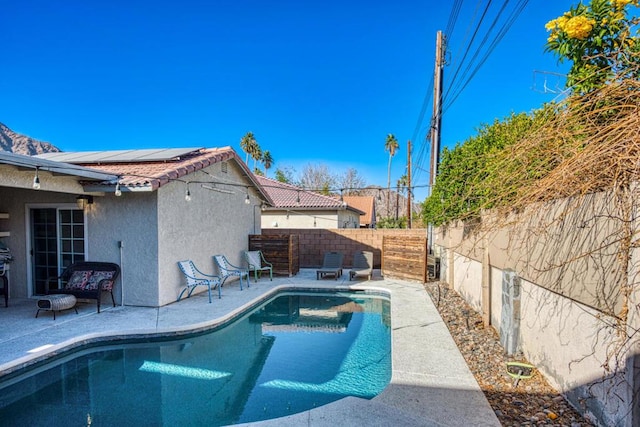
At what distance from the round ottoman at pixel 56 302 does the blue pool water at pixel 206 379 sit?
1.92 meters

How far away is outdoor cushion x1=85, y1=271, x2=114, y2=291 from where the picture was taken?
329 inches

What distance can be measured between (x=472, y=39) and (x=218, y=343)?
10110mm

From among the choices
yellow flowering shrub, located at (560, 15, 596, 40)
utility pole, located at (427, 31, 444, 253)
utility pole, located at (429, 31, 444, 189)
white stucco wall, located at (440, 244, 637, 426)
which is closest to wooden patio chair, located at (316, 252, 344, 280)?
utility pole, located at (427, 31, 444, 253)

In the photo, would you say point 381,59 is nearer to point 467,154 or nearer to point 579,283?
point 467,154

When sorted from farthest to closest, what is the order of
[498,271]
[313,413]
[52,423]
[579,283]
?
[498,271] → [52,423] → [313,413] → [579,283]

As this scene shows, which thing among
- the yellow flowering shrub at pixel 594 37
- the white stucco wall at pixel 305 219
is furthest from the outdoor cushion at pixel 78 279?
the white stucco wall at pixel 305 219

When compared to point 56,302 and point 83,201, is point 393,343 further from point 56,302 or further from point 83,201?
point 83,201

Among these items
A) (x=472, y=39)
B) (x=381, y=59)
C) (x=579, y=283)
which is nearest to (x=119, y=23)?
(x=381, y=59)

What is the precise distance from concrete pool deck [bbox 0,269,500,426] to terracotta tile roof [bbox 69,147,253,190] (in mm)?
3155

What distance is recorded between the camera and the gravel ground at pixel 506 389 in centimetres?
360

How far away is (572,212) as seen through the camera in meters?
3.71

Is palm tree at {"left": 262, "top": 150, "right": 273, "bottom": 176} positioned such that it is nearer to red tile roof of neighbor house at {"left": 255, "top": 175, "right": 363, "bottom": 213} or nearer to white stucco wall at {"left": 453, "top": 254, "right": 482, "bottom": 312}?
red tile roof of neighbor house at {"left": 255, "top": 175, "right": 363, "bottom": 213}

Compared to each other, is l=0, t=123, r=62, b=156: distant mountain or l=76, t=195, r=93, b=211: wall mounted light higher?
l=0, t=123, r=62, b=156: distant mountain

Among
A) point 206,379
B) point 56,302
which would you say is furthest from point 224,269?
point 206,379
